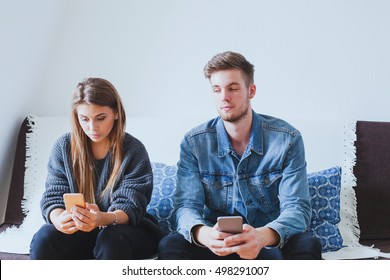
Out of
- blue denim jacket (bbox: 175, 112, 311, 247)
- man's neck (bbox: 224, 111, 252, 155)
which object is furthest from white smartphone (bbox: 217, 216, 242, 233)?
man's neck (bbox: 224, 111, 252, 155)

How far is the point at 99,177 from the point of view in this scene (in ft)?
4.60

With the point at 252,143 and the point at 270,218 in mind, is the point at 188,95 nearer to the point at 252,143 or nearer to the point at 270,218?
the point at 252,143

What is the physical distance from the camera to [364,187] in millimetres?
1640

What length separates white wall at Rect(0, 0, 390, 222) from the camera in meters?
1.66

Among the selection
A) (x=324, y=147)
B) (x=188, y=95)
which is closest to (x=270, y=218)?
(x=324, y=147)

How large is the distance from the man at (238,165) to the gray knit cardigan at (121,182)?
0.28 ft

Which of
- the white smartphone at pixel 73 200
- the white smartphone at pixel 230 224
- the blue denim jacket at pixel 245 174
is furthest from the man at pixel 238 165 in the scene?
the white smartphone at pixel 73 200

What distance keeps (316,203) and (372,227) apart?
214 mm

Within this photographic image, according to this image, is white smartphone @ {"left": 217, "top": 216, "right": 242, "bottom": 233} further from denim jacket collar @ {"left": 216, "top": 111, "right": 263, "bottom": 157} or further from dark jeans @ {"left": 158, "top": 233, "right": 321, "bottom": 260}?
denim jacket collar @ {"left": 216, "top": 111, "right": 263, "bottom": 157}

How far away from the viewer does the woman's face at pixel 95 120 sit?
1.37 m

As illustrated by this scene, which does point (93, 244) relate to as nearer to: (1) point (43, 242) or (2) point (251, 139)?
(1) point (43, 242)

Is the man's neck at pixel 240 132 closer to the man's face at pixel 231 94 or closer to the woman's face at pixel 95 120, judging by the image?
the man's face at pixel 231 94

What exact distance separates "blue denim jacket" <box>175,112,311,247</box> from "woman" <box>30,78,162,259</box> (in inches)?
3.9

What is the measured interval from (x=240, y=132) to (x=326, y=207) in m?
0.30
